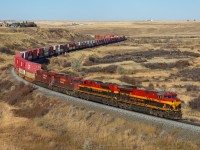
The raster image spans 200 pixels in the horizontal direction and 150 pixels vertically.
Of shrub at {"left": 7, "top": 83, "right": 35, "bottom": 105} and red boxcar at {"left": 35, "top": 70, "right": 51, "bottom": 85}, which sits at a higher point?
red boxcar at {"left": 35, "top": 70, "right": 51, "bottom": 85}

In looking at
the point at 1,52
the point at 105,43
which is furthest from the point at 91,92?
the point at 105,43

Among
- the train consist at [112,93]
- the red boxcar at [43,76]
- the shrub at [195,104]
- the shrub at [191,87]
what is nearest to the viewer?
the train consist at [112,93]

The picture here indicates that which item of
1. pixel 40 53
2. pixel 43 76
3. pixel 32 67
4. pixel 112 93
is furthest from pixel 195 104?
pixel 40 53

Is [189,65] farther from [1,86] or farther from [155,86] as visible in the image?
[1,86]

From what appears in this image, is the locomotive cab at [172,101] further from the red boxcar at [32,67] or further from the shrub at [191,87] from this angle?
the red boxcar at [32,67]

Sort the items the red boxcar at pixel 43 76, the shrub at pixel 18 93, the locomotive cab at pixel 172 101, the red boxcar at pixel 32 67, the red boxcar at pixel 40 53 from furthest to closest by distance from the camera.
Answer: the red boxcar at pixel 40 53 → the red boxcar at pixel 32 67 → the red boxcar at pixel 43 76 → the shrub at pixel 18 93 → the locomotive cab at pixel 172 101

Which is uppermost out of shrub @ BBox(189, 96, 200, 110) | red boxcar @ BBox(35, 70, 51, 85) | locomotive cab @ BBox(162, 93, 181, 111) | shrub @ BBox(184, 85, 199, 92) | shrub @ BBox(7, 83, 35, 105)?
locomotive cab @ BBox(162, 93, 181, 111)

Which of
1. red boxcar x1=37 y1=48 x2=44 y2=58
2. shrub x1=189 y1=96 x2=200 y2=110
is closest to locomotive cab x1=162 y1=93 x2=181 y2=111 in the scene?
shrub x1=189 y1=96 x2=200 y2=110

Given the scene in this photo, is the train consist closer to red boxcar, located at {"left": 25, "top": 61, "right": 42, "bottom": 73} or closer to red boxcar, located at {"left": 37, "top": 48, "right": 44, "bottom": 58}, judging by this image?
red boxcar, located at {"left": 25, "top": 61, "right": 42, "bottom": 73}

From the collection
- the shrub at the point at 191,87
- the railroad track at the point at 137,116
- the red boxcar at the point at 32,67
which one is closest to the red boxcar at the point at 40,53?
the red boxcar at the point at 32,67

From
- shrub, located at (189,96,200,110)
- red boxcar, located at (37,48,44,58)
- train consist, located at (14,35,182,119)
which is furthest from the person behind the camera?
red boxcar, located at (37,48,44,58)

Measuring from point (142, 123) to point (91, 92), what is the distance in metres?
10.7

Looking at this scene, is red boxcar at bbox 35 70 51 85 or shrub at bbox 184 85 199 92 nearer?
shrub at bbox 184 85 199 92

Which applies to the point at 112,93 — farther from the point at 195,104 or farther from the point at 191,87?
the point at 191,87
